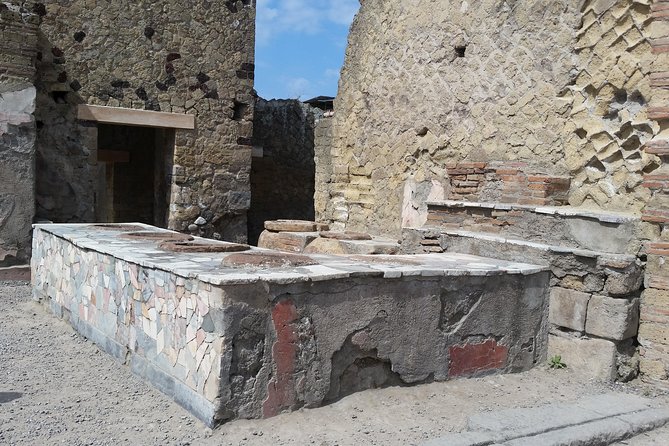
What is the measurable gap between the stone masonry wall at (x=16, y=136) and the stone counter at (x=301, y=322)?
2.78 meters

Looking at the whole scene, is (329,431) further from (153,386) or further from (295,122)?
(295,122)

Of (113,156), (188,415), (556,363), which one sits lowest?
(188,415)

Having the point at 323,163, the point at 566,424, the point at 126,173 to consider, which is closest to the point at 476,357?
the point at 566,424

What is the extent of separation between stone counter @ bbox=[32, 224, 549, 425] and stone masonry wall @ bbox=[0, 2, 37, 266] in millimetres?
2782

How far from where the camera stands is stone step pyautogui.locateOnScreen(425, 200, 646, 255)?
387 cm

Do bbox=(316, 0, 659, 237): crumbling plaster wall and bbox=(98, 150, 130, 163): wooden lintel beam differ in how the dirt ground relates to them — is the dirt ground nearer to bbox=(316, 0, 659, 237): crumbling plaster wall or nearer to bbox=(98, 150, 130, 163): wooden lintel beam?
bbox=(316, 0, 659, 237): crumbling plaster wall

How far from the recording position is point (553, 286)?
4.07 m

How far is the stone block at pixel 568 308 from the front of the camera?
392cm

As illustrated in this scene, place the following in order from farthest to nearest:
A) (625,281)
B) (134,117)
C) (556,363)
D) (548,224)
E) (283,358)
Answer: (134,117) → (548,224) → (556,363) → (625,281) → (283,358)

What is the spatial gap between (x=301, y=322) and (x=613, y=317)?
5.85ft

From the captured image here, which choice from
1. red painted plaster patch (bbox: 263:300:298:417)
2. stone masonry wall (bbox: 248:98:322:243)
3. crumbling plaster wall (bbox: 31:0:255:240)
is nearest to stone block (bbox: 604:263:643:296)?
red painted plaster patch (bbox: 263:300:298:417)

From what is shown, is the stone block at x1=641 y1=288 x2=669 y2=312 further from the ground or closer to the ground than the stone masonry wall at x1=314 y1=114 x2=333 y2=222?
closer to the ground

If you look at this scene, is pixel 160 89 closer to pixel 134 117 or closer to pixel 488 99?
pixel 134 117

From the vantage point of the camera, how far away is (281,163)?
11188 mm
